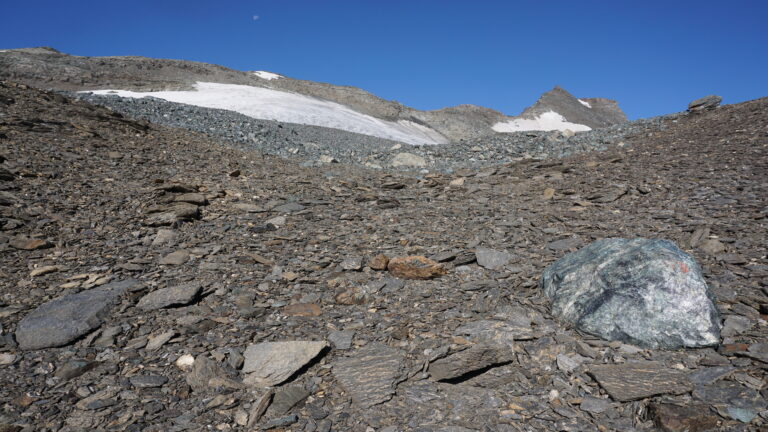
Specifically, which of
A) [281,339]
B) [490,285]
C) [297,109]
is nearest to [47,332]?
[281,339]

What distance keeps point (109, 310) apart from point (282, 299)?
4.42ft

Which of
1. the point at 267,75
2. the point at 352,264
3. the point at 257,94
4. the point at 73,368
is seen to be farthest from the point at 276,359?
the point at 267,75

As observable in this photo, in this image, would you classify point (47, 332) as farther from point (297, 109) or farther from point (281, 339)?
point (297, 109)

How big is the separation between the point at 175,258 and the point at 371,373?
2568 mm

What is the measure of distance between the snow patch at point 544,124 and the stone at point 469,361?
43095 mm

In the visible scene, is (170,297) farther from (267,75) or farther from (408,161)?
(267,75)

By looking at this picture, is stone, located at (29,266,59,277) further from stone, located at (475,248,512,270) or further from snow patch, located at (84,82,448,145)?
snow patch, located at (84,82,448,145)

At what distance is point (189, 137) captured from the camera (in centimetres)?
926

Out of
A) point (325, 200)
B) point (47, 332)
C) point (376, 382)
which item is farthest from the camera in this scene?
→ point (325, 200)

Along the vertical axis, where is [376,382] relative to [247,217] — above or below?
below

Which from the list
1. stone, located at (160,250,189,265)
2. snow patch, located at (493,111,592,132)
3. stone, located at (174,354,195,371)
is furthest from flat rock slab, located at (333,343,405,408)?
snow patch, located at (493,111,592,132)

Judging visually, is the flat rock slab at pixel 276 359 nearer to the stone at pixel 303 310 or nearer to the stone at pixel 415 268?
the stone at pixel 303 310

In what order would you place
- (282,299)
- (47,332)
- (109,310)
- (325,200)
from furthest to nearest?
(325,200) < (282,299) < (109,310) < (47,332)

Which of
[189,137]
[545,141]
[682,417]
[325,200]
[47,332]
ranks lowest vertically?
[47,332]
